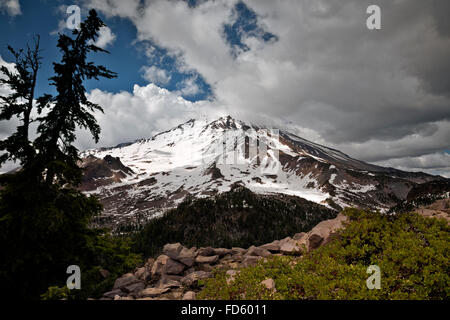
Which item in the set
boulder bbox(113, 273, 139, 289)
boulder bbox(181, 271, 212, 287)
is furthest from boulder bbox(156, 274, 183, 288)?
boulder bbox(113, 273, 139, 289)

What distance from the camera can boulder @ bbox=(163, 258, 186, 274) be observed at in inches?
499

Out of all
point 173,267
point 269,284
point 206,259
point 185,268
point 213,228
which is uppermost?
point 269,284

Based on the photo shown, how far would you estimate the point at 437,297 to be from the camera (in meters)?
6.02

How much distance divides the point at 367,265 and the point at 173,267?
10.2 metres

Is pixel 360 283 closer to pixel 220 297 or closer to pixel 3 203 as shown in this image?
pixel 220 297

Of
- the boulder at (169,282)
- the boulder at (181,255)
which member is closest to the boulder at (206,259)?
the boulder at (181,255)

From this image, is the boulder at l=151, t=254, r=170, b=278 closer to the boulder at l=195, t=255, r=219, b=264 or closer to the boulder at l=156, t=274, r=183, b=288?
the boulder at l=156, t=274, r=183, b=288

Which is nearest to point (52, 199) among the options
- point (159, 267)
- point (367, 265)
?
point (159, 267)

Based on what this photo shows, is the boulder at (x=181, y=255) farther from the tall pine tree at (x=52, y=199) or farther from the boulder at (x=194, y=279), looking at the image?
the tall pine tree at (x=52, y=199)

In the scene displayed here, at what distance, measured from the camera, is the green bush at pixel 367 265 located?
20.7 feet

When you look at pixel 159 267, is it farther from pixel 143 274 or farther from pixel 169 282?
pixel 169 282

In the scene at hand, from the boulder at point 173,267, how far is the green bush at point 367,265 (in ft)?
14.7

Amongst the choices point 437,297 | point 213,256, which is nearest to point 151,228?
point 213,256

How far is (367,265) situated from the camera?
27.0 ft
